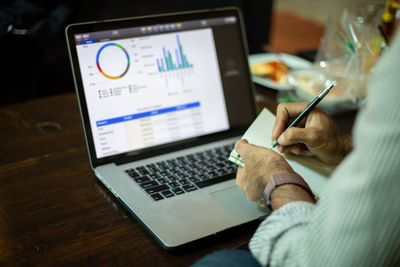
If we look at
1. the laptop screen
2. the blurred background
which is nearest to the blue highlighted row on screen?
the laptop screen

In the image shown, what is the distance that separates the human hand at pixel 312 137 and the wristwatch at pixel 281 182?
0.14 metres

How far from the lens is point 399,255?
1.69 ft

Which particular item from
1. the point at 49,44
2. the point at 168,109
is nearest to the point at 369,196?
the point at 168,109

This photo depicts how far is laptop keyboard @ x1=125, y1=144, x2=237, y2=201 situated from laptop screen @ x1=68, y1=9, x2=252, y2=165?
77 mm

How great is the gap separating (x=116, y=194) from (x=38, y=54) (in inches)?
74.5

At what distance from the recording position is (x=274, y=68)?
5.05ft

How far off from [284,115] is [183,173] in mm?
263

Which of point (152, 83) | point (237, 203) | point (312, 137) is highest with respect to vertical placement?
point (152, 83)

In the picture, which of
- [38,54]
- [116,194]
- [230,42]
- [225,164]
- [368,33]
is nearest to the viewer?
[116,194]

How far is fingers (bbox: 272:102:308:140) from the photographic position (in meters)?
0.89

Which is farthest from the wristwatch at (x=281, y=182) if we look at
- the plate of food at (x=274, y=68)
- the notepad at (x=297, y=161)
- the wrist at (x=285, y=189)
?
the plate of food at (x=274, y=68)

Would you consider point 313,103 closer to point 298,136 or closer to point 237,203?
point 298,136

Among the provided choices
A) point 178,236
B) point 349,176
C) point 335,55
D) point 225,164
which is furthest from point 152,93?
point 335,55

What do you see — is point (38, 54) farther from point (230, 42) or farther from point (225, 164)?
point (225, 164)
